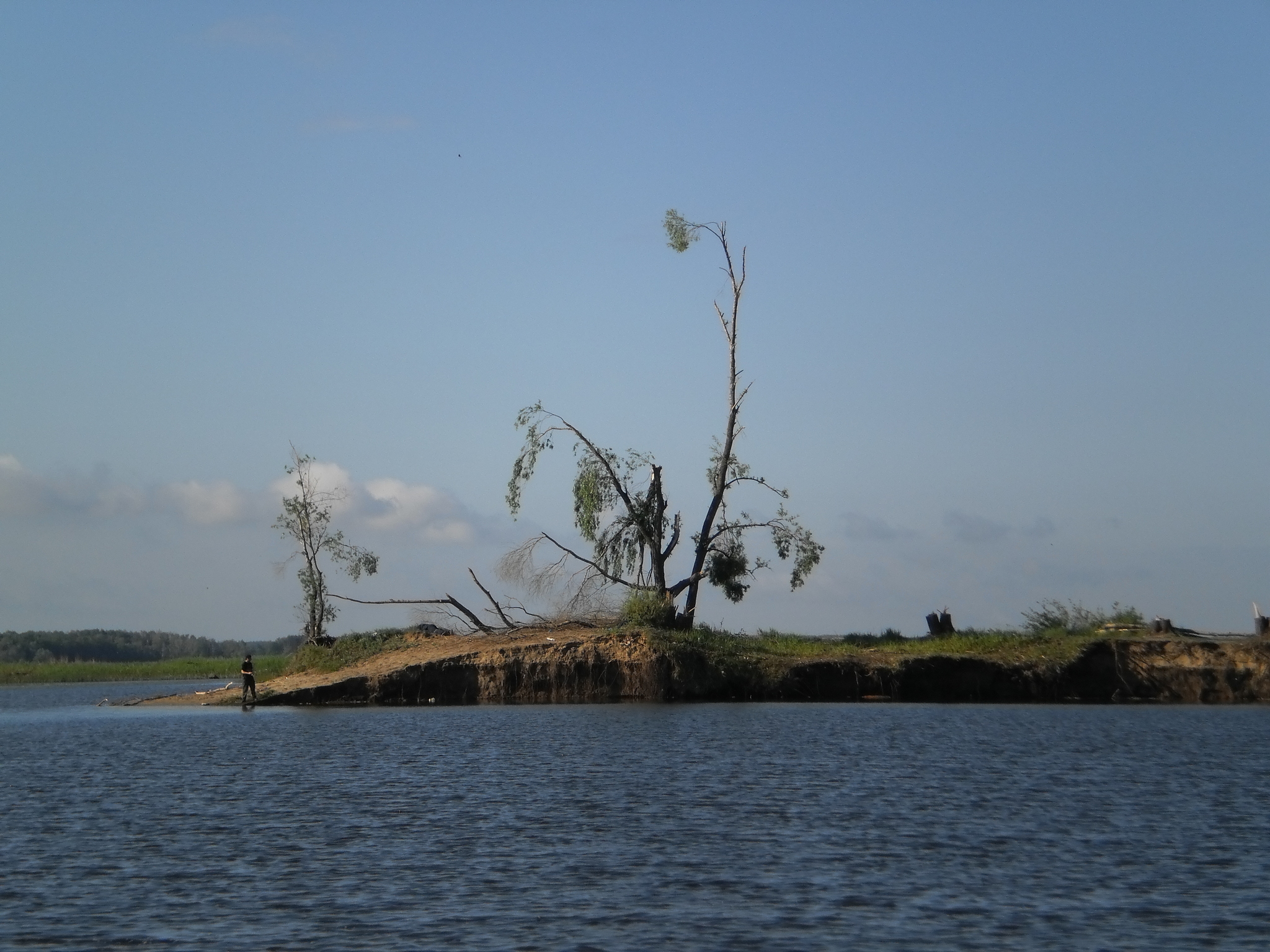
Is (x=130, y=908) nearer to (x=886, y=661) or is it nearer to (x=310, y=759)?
(x=310, y=759)

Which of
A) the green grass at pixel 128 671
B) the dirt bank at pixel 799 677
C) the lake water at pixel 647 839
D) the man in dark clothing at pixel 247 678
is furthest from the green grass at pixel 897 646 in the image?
the green grass at pixel 128 671

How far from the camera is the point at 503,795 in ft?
84.3

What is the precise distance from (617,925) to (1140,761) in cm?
1889

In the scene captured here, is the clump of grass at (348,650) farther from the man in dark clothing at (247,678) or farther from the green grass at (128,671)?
the green grass at (128,671)

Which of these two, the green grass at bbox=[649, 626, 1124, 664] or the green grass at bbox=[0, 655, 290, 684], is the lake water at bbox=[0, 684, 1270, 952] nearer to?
the green grass at bbox=[649, 626, 1124, 664]

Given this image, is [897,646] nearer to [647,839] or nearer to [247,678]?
[247,678]

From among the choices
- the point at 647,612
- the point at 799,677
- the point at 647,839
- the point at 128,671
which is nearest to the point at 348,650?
the point at 647,612

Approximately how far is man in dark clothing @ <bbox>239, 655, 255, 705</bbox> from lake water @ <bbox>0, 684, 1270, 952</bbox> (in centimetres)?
968

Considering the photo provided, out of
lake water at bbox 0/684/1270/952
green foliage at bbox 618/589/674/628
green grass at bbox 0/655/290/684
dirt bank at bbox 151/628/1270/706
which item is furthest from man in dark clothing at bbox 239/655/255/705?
green grass at bbox 0/655/290/684

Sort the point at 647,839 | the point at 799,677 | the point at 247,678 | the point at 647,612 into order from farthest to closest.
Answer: the point at 647,612 → the point at 247,678 → the point at 799,677 → the point at 647,839

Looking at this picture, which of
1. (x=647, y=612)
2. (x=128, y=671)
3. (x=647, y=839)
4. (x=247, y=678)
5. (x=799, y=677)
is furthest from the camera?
(x=128, y=671)

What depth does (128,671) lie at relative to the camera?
97125mm

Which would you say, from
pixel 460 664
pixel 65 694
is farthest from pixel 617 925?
pixel 65 694

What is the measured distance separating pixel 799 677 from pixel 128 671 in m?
65.8
